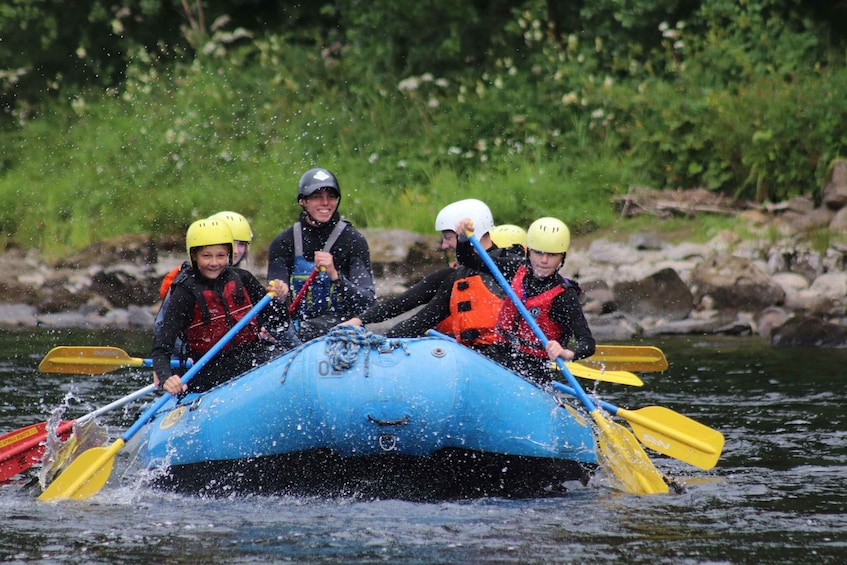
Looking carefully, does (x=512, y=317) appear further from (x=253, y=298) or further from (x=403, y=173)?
(x=403, y=173)

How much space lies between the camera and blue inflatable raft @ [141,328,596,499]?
612 cm

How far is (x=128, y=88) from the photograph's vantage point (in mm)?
19219

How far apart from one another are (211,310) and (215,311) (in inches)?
0.9

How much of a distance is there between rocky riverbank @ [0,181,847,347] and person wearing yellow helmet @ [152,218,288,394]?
6.16 m

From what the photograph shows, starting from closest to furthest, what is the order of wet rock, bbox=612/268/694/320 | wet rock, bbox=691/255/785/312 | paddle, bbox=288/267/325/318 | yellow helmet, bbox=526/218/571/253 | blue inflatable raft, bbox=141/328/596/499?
blue inflatable raft, bbox=141/328/596/499, yellow helmet, bbox=526/218/571/253, paddle, bbox=288/267/325/318, wet rock, bbox=691/255/785/312, wet rock, bbox=612/268/694/320

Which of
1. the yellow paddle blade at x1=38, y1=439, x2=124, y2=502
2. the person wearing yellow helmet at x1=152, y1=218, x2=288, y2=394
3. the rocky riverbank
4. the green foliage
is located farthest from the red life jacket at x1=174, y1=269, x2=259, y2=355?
the green foliage

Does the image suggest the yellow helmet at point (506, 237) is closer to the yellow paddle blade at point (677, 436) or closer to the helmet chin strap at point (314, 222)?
the helmet chin strap at point (314, 222)

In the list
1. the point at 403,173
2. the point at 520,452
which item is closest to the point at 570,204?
the point at 403,173

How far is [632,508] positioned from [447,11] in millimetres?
12355

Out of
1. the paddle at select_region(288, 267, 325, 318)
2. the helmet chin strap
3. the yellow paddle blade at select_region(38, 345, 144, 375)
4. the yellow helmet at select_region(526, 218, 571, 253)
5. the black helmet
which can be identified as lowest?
the yellow paddle blade at select_region(38, 345, 144, 375)

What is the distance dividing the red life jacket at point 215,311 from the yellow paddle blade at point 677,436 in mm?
2025

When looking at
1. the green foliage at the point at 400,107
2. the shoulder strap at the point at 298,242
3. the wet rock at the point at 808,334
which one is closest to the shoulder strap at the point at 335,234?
the shoulder strap at the point at 298,242

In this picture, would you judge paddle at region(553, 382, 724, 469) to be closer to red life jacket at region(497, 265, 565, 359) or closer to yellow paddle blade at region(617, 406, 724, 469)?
yellow paddle blade at region(617, 406, 724, 469)

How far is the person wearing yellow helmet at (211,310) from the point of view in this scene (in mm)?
6875
